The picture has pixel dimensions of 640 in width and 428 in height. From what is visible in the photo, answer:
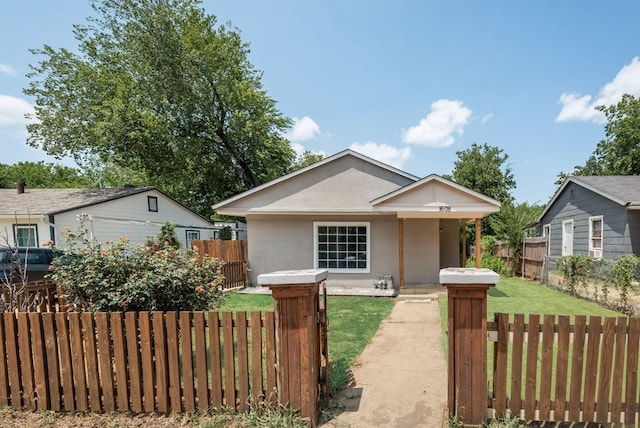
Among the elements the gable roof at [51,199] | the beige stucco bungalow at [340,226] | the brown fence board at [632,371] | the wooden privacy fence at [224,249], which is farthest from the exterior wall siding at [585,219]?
the gable roof at [51,199]

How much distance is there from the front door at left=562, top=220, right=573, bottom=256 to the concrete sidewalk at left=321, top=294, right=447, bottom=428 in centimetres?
1282

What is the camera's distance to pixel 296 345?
2990 mm

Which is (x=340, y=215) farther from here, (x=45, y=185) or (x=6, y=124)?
(x=45, y=185)

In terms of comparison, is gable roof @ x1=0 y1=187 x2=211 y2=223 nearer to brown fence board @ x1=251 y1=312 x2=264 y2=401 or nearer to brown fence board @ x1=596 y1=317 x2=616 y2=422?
brown fence board @ x1=251 y1=312 x2=264 y2=401

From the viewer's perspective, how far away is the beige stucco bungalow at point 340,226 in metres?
11.1

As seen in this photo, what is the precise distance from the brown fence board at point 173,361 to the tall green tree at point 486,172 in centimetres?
3039

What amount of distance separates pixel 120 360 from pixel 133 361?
6.6 inches

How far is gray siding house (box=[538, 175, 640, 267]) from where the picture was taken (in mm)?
10906

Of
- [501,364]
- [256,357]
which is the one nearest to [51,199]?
[256,357]

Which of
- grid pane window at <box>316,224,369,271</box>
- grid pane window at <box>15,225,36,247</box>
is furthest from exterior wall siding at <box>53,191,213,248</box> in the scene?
grid pane window at <box>316,224,369,271</box>

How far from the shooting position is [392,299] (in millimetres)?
9664

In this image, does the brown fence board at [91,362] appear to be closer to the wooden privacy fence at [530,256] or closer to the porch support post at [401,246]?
the porch support post at [401,246]

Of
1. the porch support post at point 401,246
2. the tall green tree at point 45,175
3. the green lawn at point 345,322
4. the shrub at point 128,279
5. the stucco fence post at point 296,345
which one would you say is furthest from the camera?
the tall green tree at point 45,175

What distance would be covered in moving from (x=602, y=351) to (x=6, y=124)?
37251 mm
